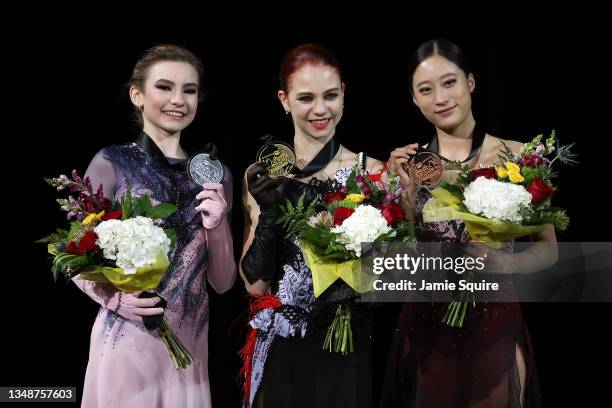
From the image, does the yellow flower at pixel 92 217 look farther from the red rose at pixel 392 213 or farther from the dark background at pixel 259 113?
the red rose at pixel 392 213

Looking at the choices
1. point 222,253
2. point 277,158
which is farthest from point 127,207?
point 277,158

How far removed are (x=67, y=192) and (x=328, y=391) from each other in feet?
6.05

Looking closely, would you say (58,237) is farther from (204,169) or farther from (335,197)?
(335,197)

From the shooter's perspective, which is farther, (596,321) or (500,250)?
(596,321)

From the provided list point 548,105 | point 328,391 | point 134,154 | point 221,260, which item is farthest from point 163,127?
point 548,105

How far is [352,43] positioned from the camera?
4.35 metres

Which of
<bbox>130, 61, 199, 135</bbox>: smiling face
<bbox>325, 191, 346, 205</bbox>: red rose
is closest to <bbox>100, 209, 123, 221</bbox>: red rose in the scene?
<bbox>130, 61, 199, 135</bbox>: smiling face

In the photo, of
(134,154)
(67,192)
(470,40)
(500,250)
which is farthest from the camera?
(67,192)

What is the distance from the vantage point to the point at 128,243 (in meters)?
3.29

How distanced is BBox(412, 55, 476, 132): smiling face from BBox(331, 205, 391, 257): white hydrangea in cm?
68

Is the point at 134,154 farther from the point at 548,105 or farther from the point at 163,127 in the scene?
the point at 548,105

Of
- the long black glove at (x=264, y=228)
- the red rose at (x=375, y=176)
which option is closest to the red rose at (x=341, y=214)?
the red rose at (x=375, y=176)

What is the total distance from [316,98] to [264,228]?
641mm

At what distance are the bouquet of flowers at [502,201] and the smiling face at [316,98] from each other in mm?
627
